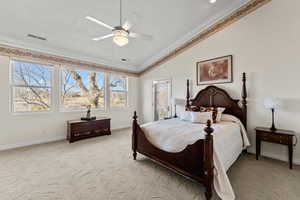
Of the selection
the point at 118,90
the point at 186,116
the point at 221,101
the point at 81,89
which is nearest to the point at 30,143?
the point at 81,89

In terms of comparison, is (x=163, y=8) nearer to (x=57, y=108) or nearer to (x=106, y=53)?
(x=106, y=53)

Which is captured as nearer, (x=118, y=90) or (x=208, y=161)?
→ (x=208, y=161)

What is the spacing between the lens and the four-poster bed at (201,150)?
1.78m

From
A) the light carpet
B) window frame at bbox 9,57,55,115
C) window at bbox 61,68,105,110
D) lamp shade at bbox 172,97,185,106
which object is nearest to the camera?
the light carpet

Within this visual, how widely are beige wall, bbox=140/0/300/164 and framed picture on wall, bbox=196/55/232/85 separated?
134mm

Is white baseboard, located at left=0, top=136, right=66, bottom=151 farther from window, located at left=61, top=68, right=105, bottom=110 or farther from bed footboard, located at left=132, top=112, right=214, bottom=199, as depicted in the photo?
bed footboard, located at left=132, top=112, right=214, bottom=199

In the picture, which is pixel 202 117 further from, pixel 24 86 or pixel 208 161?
pixel 24 86

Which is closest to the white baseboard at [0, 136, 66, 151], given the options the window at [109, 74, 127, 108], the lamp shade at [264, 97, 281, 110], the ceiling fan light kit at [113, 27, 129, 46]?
the window at [109, 74, 127, 108]

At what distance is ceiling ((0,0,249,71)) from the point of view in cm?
282

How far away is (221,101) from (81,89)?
14.9 ft

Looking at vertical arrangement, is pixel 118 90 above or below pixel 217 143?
above

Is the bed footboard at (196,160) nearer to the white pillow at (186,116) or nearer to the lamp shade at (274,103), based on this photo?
the white pillow at (186,116)

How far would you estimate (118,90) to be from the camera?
591 centimetres

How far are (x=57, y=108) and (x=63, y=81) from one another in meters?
0.88
